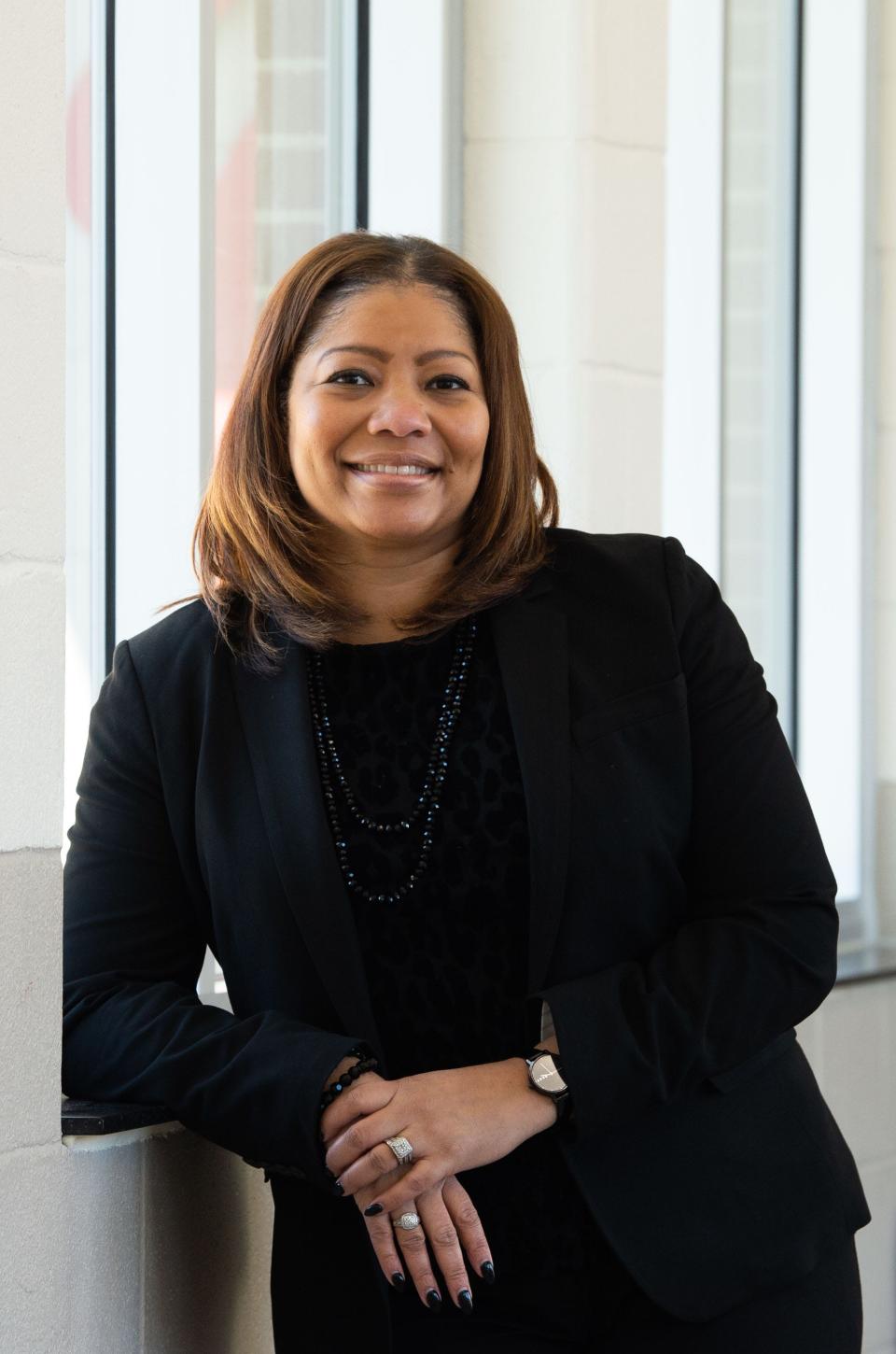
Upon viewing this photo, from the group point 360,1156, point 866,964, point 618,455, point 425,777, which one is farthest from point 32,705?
point 866,964

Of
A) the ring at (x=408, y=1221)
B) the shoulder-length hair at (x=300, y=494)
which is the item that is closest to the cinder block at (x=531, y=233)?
the shoulder-length hair at (x=300, y=494)

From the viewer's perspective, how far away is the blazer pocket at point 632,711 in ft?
5.39

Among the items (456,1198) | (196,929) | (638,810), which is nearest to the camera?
(456,1198)

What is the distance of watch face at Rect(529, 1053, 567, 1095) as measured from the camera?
1.51 m

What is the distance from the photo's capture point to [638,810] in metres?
1.61

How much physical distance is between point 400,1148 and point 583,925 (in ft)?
0.93

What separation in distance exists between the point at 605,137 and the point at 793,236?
0.93m

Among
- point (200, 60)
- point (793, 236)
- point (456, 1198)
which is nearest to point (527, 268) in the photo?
point (200, 60)

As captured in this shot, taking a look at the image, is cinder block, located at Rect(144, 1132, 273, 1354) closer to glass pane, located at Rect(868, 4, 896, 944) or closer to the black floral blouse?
the black floral blouse

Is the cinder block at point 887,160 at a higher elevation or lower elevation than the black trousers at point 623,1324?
higher

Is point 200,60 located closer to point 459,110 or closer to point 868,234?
point 459,110

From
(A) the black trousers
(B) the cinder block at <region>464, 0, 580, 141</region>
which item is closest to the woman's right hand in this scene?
(A) the black trousers

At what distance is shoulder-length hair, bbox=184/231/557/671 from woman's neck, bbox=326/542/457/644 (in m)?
0.01

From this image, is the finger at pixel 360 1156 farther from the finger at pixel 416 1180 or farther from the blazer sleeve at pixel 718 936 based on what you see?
the blazer sleeve at pixel 718 936
